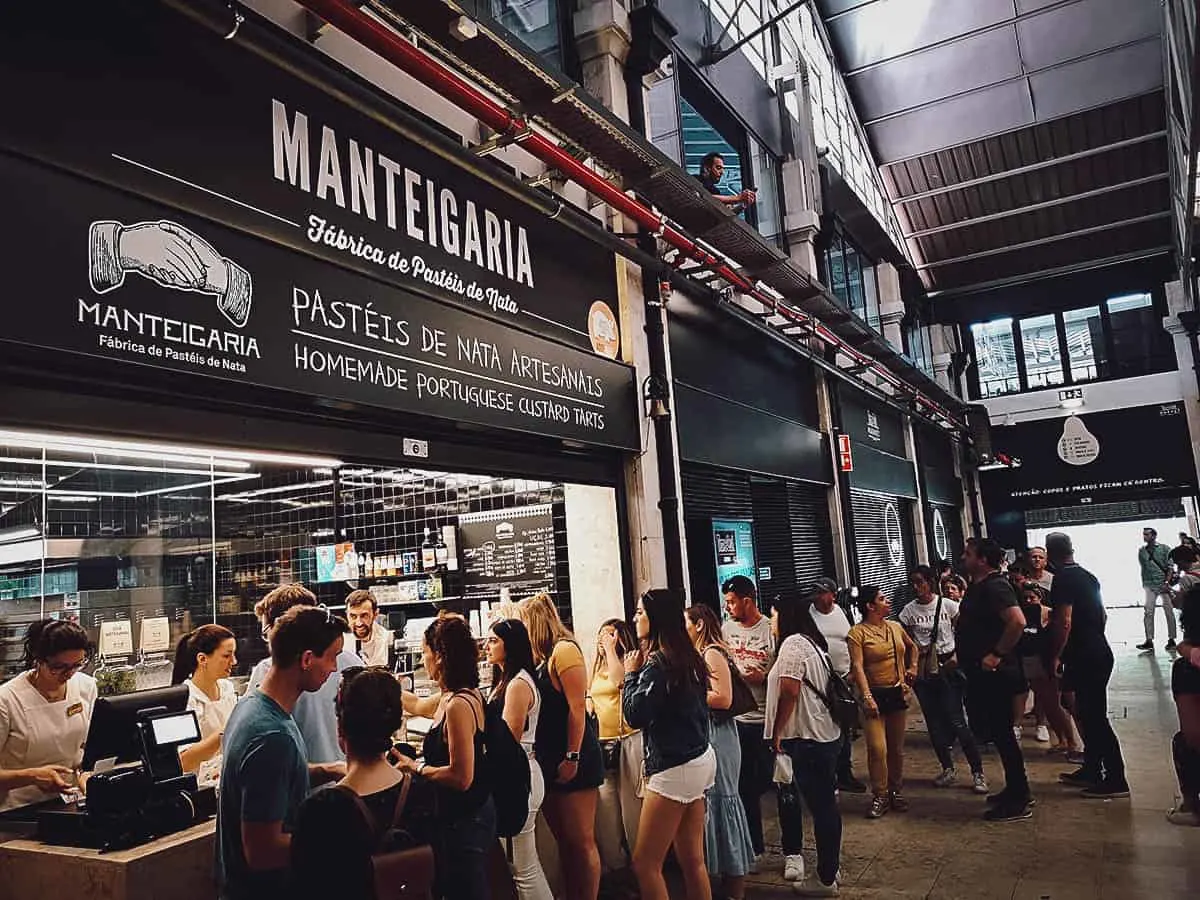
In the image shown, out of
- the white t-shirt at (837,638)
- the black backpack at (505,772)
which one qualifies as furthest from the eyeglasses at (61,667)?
the white t-shirt at (837,638)

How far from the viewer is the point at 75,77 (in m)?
3.03

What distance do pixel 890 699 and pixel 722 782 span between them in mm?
2075

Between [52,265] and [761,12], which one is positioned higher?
[761,12]

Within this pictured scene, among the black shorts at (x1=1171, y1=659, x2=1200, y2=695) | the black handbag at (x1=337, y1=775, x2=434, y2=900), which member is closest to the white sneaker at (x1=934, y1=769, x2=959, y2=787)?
the black shorts at (x1=1171, y1=659, x2=1200, y2=695)

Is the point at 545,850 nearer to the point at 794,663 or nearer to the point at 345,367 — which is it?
the point at 794,663

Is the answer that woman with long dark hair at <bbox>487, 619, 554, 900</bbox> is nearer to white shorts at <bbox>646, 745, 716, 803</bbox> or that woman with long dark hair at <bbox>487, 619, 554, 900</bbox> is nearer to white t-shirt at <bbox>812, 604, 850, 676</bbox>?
white shorts at <bbox>646, 745, 716, 803</bbox>

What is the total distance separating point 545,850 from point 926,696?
365 cm

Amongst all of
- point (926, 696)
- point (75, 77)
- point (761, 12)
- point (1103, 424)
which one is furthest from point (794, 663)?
point (1103, 424)

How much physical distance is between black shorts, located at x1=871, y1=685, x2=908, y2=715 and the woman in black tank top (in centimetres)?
371

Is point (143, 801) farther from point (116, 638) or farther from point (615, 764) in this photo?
point (116, 638)

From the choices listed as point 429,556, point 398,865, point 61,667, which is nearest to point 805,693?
point 398,865

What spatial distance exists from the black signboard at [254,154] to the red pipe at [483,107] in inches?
12.8

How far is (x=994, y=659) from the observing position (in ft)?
17.7

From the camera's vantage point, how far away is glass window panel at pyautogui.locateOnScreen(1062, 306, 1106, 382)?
1833cm
